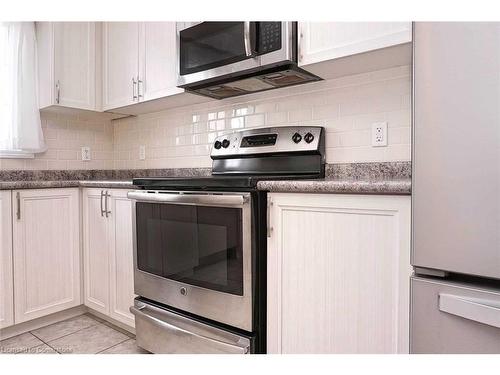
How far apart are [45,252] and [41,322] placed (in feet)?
1.48

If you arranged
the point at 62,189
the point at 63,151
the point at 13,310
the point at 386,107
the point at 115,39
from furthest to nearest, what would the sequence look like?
1. the point at 63,151
2. the point at 115,39
3. the point at 62,189
4. the point at 13,310
5. the point at 386,107

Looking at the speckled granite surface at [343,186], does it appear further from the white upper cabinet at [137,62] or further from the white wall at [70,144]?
the white wall at [70,144]

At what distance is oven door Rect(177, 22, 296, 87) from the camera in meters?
1.46

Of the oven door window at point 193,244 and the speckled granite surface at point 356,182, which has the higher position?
the speckled granite surface at point 356,182

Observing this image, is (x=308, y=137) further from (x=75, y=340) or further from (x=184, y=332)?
(x=75, y=340)

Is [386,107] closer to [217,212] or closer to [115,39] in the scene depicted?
[217,212]

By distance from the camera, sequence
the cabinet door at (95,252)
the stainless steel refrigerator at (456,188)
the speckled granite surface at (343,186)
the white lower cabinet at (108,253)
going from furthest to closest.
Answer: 1. the cabinet door at (95,252)
2. the white lower cabinet at (108,253)
3. the speckled granite surface at (343,186)
4. the stainless steel refrigerator at (456,188)

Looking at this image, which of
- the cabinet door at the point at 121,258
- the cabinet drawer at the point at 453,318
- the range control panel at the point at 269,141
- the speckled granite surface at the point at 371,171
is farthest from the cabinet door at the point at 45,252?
the cabinet drawer at the point at 453,318

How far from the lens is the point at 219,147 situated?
2062 millimetres

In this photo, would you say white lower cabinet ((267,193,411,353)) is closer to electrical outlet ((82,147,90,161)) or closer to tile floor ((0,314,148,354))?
tile floor ((0,314,148,354))

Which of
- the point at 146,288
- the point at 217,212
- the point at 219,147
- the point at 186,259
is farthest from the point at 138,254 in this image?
the point at 219,147

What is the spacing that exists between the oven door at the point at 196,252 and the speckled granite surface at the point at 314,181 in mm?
209

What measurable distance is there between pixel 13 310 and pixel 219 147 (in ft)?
4.99

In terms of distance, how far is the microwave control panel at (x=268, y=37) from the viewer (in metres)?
1.47
